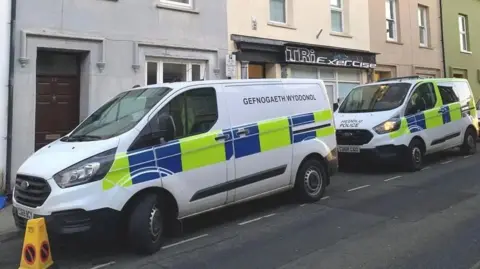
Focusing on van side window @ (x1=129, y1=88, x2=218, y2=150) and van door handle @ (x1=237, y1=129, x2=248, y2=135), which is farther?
van door handle @ (x1=237, y1=129, x2=248, y2=135)

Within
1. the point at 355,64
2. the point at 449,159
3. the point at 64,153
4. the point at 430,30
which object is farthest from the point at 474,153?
the point at 64,153

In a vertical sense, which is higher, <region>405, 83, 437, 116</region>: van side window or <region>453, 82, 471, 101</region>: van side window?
<region>453, 82, 471, 101</region>: van side window

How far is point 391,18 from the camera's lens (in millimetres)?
19344

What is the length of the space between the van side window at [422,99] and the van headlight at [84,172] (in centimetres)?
775

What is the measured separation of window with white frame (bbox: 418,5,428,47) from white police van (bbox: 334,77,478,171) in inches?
358

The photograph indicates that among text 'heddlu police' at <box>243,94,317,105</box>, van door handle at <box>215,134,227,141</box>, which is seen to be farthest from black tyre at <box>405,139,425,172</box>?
van door handle at <box>215,134,227,141</box>

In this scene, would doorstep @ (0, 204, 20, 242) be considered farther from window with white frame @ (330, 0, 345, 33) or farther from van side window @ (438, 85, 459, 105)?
window with white frame @ (330, 0, 345, 33)

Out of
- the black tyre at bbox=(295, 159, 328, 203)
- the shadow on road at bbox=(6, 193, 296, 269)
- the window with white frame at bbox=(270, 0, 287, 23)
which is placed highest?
the window with white frame at bbox=(270, 0, 287, 23)

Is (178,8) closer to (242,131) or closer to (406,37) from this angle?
(242,131)

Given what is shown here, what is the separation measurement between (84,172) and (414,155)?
8007 mm

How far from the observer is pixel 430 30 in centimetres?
2112

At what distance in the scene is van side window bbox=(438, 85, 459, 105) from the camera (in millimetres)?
12047

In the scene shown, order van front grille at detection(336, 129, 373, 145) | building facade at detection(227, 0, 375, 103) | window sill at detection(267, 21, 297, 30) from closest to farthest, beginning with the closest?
1. van front grille at detection(336, 129, 373, 145)
2. building facade at detection(227, 0, 375, 103)
3. window sill at detection(267, 21, 297, 30)

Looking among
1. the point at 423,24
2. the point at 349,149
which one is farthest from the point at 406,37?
the point at 349,149
